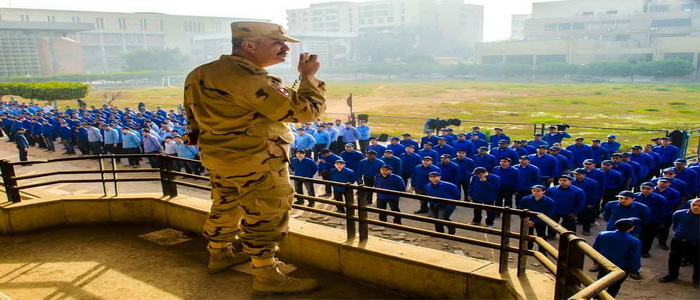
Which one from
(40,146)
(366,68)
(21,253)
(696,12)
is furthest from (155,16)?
(21,253)

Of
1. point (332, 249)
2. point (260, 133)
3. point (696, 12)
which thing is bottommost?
point (332, 249)

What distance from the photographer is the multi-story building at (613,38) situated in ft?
214

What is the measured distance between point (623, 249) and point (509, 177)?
375 cm

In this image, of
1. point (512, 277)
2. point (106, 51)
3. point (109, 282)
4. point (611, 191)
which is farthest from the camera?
point (106, 51)

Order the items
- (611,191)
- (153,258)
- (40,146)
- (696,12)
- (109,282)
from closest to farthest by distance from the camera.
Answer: (109,282) → (153,258) → (611,191) → (40,146) → (696,12)

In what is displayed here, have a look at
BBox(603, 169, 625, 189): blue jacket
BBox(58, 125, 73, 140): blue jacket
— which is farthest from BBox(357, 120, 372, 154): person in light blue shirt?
BBox(58, 125, 73, 140): blue jacket

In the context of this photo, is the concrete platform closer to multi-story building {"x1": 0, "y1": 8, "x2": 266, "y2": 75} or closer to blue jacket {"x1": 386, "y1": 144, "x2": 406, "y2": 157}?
blue jacket {"x1": 386, "y1": 144, "x2": 406, "y2": 157}

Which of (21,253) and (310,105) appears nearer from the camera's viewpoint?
(310,105)

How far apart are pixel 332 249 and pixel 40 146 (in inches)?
769

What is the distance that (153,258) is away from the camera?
4359 millimetres

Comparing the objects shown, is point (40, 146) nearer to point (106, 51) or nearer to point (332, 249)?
point (332, 249)

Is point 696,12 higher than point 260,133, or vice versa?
point 696,12

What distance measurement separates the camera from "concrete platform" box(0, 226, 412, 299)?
12.0 ft

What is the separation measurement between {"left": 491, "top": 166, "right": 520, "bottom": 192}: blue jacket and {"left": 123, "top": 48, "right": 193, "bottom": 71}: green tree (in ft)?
268
